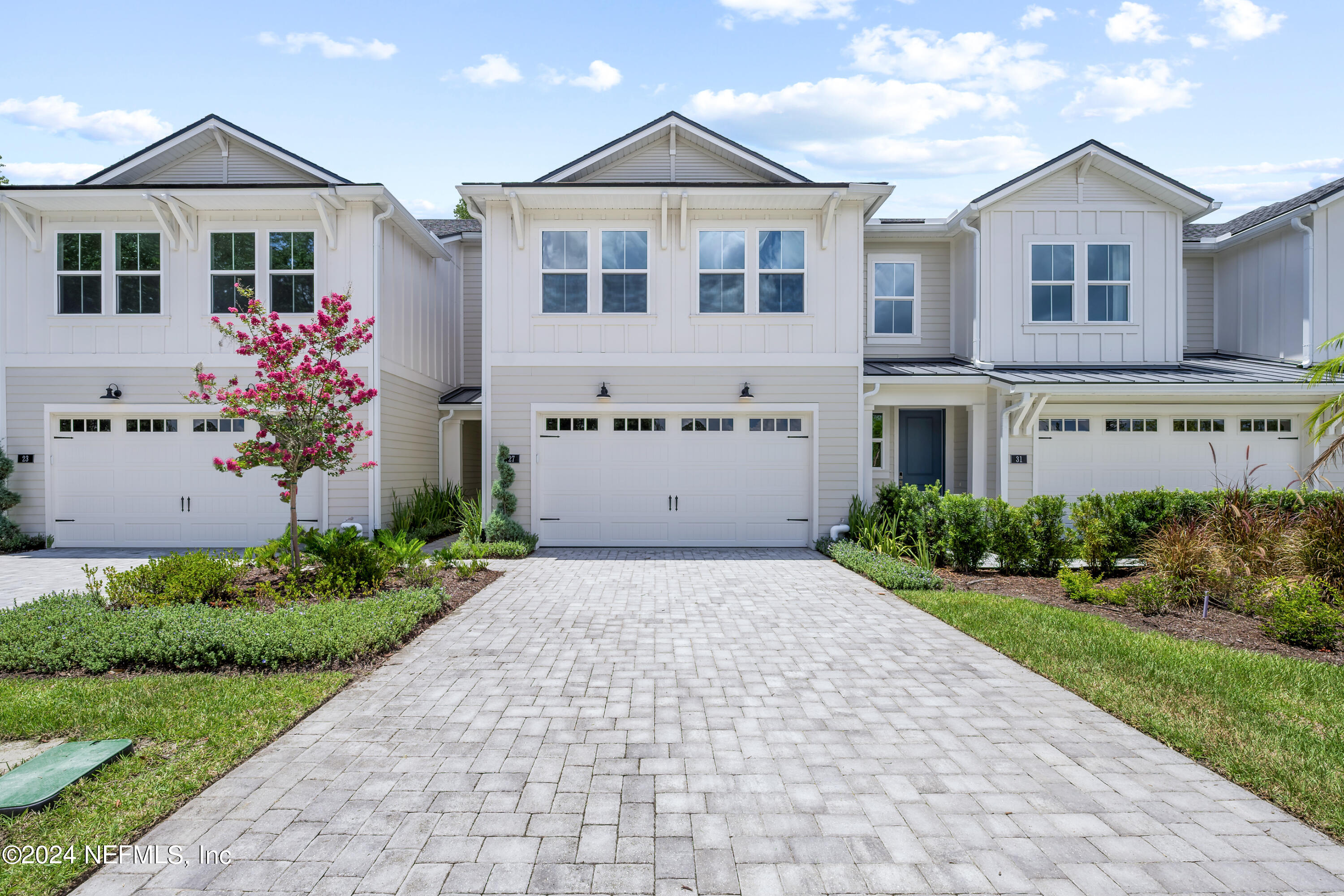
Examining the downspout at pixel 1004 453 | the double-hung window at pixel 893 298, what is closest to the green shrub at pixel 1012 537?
the downspout at pixel 1004 453

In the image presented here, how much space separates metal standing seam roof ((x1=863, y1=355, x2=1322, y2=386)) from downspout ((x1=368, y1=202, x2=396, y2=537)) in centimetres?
841

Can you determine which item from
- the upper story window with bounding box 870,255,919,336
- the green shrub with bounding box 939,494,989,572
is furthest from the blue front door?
the green shrub with bounding box 939,494,989,572

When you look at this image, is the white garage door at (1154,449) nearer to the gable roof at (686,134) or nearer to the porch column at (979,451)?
the porch column at (979,451)

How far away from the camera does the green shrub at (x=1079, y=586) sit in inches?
301

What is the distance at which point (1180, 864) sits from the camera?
9.07ft

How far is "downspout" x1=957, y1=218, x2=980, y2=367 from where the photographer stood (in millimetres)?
12773

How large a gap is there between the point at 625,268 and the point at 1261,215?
12766 mm

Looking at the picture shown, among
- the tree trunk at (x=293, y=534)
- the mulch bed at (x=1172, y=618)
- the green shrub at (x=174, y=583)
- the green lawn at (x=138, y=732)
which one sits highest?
the tree trunk at (x=293, y=534)

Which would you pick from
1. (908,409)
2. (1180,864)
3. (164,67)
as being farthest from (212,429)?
(1180,864)

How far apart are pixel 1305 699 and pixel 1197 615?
269 centimetres

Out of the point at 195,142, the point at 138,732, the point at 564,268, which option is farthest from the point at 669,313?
the point at 138,732

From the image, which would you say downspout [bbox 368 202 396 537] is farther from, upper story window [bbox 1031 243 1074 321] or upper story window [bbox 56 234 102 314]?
upper story window [bbox 1031 243 1074 321]

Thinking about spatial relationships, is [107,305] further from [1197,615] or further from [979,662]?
[1197,615]

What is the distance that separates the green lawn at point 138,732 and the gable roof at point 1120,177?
1302 centimetres
